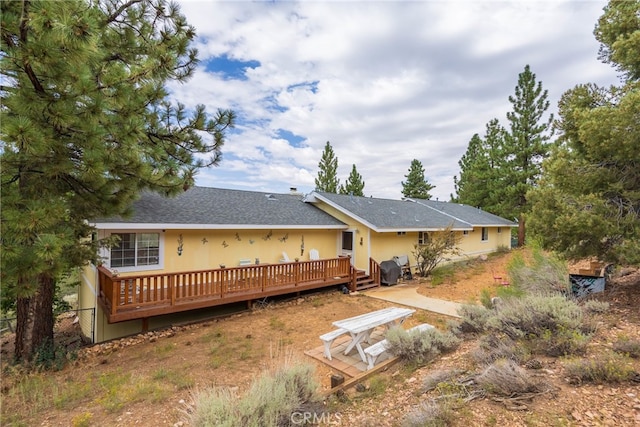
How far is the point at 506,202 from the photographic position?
77.8 ft

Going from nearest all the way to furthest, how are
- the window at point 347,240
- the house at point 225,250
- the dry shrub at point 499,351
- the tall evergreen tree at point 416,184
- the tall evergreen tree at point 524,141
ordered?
the dry shrub at point 499,351 < the house at point 225,250 < the window at point 347,240 < the tall evergreen tree at point 524,141 < the tall evergreen tree at point 416,184

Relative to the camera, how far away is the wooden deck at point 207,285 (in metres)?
6.84

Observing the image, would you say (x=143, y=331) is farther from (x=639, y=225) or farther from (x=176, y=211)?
(x=639, y=225)

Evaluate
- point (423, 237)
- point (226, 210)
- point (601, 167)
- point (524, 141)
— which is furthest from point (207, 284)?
point (524, 141)

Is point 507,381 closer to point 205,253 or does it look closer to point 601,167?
point 601,167

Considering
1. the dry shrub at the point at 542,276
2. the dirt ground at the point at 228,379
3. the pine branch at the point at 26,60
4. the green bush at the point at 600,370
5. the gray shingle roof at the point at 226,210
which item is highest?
the pine branch at the point at 26,60

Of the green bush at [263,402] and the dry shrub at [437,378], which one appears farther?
the dry shrub at [437,378]

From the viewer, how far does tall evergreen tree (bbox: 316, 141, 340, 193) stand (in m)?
35.8

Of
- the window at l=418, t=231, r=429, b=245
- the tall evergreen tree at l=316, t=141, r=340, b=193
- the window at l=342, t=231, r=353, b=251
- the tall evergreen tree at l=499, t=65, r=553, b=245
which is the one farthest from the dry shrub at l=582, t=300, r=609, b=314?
the tall evergreen tree at l=316, t=141, r=340, b=193

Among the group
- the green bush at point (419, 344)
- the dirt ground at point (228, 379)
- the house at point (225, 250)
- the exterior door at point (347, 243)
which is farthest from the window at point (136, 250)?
the exterior door at point (347, 243)

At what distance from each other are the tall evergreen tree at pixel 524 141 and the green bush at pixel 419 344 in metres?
21.6

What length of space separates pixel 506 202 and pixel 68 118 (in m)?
26.9

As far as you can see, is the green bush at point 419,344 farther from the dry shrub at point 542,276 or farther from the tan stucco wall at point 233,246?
the tan stucco wall at point 233,246

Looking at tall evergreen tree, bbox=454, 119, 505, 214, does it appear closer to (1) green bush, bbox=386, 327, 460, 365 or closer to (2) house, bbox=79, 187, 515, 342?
(2) house, bbox=79, 187, 515, 342
